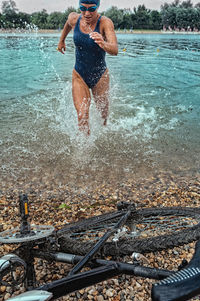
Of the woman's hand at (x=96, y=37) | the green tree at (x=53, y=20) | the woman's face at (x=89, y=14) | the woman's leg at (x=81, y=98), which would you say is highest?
the green tree at (x=53, y=20)

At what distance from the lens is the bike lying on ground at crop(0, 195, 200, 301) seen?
0.97 meters

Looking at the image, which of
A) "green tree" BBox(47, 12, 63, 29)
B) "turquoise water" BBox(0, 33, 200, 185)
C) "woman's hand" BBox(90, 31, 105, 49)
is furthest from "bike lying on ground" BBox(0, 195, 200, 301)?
"green tree" BBox(47, 12, 63, 29)

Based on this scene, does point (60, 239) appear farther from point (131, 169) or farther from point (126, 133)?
point (126, 133)

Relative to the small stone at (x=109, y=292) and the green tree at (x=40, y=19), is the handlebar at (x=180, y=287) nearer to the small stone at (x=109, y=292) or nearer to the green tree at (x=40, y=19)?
the small stone at (x=109, y=292)

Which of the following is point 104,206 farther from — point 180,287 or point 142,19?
point 142,19

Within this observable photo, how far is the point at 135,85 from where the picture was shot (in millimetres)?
14016

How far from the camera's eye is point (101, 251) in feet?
7.37

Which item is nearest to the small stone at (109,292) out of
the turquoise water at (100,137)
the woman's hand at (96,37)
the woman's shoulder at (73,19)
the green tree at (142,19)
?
the turquoise water at (100,137)

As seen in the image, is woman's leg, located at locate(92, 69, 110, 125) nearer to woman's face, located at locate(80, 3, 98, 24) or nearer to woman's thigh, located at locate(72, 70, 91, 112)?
woman's thigh, located at locate(72, 70, 91, 112)

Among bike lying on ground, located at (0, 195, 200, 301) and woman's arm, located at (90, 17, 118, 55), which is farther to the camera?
woman's arm, located at (90, 17, 118, 55)

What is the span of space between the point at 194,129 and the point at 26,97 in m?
6.92

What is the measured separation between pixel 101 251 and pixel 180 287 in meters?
1.44

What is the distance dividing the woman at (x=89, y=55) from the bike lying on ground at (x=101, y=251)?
2899 millimetres

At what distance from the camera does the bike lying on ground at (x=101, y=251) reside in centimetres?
97
